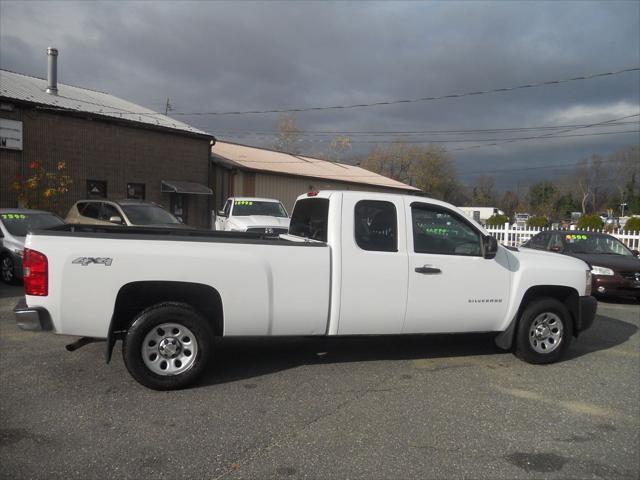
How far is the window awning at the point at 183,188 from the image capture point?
69.7ft

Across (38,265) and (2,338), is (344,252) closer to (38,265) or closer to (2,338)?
(38,265)

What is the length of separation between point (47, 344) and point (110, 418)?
99.8 inches

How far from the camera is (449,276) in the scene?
521cm

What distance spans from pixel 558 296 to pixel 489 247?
1296mm

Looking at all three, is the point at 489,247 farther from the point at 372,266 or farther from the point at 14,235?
the point at 14,235

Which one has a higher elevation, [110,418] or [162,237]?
[162,237]

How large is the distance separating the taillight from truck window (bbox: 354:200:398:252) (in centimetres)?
276

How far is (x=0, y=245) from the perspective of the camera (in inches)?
400

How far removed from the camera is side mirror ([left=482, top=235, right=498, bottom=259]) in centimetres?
531

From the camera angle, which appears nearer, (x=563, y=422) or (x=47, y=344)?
(x=563, y=422)

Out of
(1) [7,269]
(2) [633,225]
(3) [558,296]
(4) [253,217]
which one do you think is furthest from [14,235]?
Answer: (2) [633,225]

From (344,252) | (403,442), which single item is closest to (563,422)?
(403,442)

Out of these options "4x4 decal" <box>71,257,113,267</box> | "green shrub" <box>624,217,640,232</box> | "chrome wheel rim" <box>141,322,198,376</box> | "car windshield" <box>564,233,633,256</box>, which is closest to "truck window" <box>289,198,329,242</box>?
"chrome wheel rim" <box>141,322,198,376</box>

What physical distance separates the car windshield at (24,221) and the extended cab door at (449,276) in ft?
27.3
